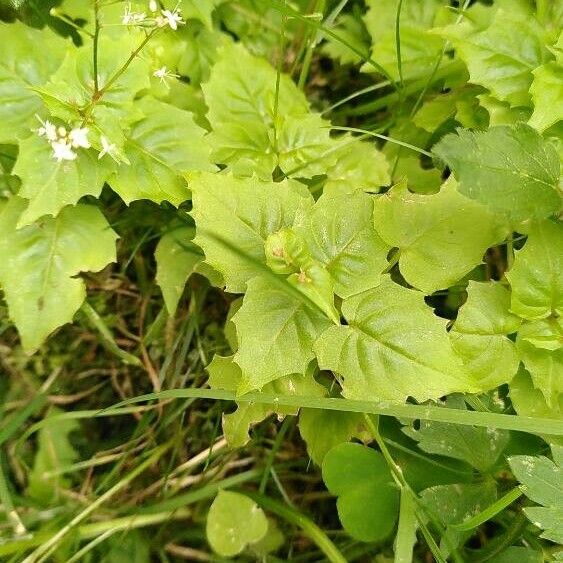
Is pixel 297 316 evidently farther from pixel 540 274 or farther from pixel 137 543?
pixel 137 543

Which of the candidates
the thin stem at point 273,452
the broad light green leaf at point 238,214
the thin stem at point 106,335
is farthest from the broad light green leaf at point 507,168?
the thin stem at point 106,335

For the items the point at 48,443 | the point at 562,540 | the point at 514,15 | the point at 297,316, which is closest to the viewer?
the point at 562,540

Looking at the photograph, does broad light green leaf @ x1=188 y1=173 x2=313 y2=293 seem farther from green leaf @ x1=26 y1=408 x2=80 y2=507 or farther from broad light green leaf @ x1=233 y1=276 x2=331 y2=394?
green leaf @ x1=26 y1=408 x2=80 y2=507

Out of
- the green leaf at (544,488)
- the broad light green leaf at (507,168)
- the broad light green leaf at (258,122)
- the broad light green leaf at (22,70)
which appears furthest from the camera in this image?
the broad light green leaf at (258,122)

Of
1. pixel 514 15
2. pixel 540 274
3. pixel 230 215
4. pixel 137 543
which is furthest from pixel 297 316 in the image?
pixel 514 15

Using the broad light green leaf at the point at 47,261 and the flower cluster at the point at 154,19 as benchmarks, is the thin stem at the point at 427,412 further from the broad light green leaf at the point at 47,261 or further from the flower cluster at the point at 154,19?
the flower cluster at the point at 154,19

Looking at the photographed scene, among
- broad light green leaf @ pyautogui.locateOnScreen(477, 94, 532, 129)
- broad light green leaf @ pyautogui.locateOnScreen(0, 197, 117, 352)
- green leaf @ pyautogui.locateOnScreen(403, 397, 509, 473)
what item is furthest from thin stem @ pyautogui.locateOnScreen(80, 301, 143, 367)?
broad light green leaf @ pyautogui.locateOnScreen(477, 94, 532, 129)
